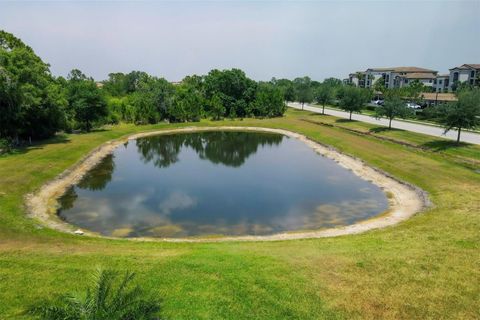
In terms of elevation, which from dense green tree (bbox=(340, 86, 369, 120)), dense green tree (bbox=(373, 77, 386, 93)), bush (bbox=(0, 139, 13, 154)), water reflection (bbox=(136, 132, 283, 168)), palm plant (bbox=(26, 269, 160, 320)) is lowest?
water reflection (bbox=(136, 132, 283, 168))

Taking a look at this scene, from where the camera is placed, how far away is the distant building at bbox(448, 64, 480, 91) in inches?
4296

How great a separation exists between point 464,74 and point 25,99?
121m

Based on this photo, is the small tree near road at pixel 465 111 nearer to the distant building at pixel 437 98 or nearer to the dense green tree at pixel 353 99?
the dense green tree at pixel 353 99

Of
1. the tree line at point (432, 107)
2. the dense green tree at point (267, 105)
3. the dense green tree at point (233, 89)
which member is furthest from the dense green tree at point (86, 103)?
the tree line at point (432, 107)

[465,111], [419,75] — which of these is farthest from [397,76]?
[465,111]

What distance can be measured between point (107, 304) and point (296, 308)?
582 centimetres

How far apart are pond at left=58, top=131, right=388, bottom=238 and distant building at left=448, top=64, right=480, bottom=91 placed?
8801cm

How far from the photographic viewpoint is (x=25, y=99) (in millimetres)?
39188

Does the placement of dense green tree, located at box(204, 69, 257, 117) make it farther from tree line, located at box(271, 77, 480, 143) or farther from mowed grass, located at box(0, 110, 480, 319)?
mowed grass, located at box(0, 110, 480, 319)

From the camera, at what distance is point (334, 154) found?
4606cm

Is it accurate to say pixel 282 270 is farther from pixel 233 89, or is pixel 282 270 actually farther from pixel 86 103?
pixel 233 89

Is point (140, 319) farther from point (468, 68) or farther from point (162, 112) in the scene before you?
point (468, 68)

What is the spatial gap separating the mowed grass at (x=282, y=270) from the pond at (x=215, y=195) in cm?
381

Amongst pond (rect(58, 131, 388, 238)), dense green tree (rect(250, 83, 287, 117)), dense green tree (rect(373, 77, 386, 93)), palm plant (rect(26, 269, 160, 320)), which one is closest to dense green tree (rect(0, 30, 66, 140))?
pond (rect(58, 131, 388, 238))
